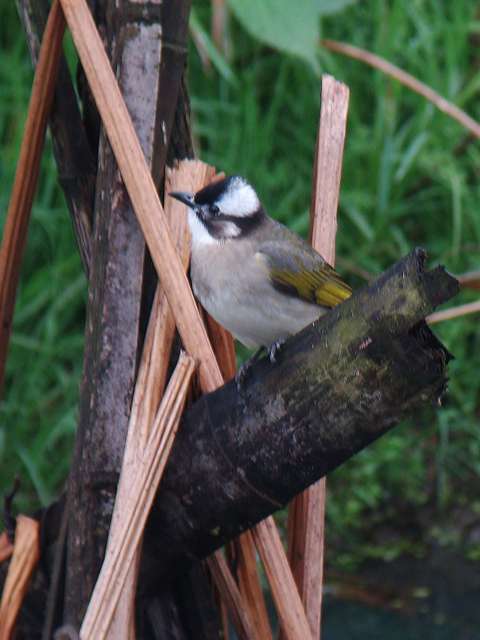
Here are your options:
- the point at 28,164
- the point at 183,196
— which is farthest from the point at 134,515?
the point at 28,164

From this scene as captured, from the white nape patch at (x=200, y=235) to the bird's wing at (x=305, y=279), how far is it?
0.13m

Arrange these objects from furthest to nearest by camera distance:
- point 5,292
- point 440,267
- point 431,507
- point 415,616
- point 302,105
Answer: point 302,105
point 431,507
point 415,616
point 5,292
point 440,267

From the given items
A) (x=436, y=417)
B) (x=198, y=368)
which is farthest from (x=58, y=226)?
(x=198, y=368)

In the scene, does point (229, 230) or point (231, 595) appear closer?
point (231, 595)

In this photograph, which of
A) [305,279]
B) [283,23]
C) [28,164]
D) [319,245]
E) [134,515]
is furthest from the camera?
[283,23]

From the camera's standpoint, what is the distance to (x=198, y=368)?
251 centimetres

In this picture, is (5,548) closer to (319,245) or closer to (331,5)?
(319,245)

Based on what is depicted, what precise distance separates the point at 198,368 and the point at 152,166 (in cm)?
39

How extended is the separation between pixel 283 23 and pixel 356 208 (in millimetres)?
1239

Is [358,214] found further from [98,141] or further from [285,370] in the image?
[285,370]

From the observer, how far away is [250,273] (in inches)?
119

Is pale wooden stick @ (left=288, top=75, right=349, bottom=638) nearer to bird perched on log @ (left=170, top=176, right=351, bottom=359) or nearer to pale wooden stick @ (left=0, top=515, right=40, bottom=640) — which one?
bird perched on log @ (left=170, top=176, right=351, bottom=359)

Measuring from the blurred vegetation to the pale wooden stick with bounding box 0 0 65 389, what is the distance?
192 centimetres

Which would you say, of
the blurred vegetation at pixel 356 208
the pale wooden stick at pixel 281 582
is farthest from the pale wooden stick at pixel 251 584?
the blurred vegetation at pixel 356 208
